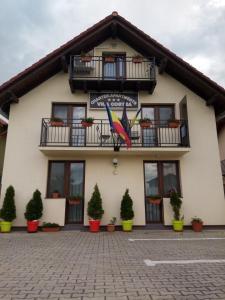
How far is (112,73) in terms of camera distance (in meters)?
12.1

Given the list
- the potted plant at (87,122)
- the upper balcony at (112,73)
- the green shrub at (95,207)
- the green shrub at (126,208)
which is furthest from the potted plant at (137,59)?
the green shrub at (95,207)

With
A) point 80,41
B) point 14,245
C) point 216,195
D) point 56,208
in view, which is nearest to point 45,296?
point 14,245

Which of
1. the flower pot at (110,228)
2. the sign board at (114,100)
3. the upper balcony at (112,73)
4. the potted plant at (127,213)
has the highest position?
the upper balcony at (112,73)

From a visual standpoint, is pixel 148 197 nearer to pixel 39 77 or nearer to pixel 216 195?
pixel 216 195

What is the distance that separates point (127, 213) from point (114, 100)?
17.2 feet

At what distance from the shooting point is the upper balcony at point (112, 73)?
11047 millimetres

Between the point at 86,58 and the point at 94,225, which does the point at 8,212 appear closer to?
the point at 94,225

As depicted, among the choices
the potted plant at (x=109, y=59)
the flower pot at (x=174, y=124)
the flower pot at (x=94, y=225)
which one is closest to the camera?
the flower pot at (x=94, y=225)

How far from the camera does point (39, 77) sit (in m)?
11.3

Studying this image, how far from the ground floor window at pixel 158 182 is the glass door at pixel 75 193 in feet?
9.28

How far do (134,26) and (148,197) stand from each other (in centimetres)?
786

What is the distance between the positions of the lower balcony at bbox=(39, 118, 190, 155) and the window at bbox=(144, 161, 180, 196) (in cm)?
75

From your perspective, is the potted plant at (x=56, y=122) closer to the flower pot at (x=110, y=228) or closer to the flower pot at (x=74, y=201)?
the flower pot at (x=74, y=201)

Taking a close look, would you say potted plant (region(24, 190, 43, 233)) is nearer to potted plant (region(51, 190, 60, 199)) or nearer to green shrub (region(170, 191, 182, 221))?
potted plant (region(51, 190, 60, 199))
